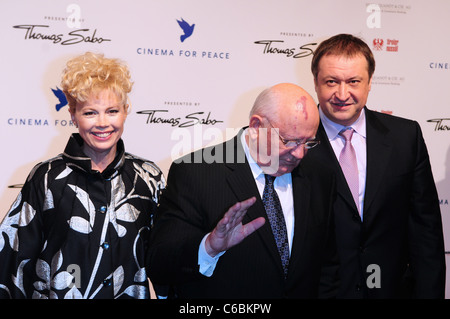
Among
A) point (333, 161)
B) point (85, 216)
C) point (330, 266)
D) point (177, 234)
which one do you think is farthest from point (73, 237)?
point (333, 161)

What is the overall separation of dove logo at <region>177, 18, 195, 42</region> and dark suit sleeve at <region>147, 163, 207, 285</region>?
172cm

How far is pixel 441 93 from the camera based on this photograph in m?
3.92

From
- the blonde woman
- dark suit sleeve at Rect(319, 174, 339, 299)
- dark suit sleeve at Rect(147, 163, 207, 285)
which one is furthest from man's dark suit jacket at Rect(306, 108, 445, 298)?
the blonde woman

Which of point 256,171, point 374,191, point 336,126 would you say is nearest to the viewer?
point 256,171

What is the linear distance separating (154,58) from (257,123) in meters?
1.70

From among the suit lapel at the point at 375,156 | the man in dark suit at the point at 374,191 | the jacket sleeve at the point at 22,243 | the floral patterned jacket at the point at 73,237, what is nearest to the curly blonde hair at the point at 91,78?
the floral patterned jacket at the point at 73,237

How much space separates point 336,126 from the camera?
2.44m

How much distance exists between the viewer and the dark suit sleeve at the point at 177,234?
1.89 metres

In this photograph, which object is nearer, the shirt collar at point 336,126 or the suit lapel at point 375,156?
the suit lapel at point 375,156

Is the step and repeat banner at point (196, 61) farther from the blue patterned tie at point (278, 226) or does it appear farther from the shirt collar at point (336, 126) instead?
the blue patterned tie at point (278, 226)

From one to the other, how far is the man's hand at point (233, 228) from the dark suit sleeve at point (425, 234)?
40.0 inches

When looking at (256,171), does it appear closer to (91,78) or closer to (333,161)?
(333,161)

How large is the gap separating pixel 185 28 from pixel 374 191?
1844 mm

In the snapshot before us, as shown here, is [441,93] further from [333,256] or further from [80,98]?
[80,98]
